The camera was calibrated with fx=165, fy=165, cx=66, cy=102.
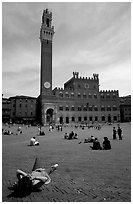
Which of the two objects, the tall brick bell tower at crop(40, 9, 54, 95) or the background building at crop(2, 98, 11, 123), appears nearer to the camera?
the tall brick bell tower at crop(40, 9, 54, 95)

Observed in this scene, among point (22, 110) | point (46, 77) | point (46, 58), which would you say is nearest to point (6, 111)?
point (22, 110)

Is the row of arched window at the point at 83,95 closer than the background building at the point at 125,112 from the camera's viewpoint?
Yes

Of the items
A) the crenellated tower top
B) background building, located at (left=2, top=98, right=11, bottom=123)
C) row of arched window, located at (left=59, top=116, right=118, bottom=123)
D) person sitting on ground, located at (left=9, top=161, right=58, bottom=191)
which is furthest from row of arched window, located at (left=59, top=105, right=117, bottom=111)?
person sitting on ground, located at (left=9, top=161, right=58, bottom=191)

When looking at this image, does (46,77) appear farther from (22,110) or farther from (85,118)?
(85,118)

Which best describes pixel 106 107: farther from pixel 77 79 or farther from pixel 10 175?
pixel 10 175

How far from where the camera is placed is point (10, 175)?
19.1ft

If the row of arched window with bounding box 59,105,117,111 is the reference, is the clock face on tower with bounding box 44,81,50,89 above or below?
above

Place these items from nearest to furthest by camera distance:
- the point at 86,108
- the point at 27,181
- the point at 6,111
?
the point at 27,181, the point at 86,108, the point at 6,111

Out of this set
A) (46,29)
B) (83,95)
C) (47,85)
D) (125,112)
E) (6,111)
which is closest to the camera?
(47,85)

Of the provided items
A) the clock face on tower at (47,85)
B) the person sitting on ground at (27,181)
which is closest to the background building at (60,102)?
the clock face on tower at (47,85)

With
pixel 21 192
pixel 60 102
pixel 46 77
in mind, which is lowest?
pixel 21 192

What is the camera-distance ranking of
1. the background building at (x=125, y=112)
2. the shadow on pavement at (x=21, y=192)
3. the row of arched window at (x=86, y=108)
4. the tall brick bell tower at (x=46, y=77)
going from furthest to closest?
the background building at (x=125, y=112) → the row of arched window at (x=86, y=108) → the tall brick bell tower at (x=46, y=77) → the shadow on pavement at (x=21, y=192)

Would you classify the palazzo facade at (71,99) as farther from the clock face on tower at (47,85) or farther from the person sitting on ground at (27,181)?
the person sitting on ground at (27,181)

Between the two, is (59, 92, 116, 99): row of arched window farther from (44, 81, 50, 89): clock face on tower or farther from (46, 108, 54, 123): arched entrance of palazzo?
(46, 108, 54, 123): arched entrance of palazzo
